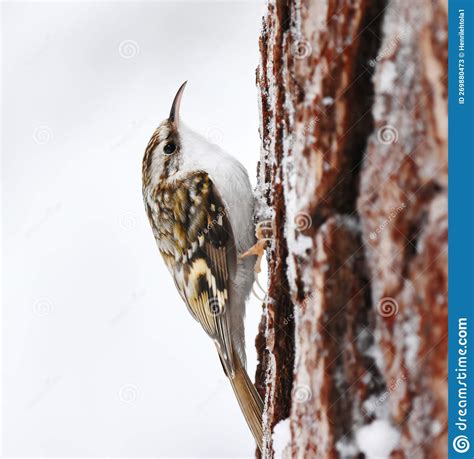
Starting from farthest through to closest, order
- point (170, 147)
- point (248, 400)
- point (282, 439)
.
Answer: point (170, 147)
point (248, 400)
point (282, 439)

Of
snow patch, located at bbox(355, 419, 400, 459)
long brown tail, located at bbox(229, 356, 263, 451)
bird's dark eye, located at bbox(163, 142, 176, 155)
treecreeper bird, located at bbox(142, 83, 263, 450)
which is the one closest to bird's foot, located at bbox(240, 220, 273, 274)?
treecreeper bird, located at bbox(142, 83, 263, 450)

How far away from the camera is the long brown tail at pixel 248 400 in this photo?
1505mm

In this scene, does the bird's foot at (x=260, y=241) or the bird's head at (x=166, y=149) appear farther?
the bird's head at (x=166, y=149)

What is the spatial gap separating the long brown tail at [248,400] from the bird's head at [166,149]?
627mm

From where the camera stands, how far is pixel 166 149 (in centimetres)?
180

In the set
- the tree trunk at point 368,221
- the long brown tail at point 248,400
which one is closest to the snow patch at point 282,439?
the tree trunk at point 368,221

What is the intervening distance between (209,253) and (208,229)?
0.24 feet

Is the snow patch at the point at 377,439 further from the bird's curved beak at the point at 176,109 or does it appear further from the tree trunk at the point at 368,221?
the bird's curved beak at the point at 176,109

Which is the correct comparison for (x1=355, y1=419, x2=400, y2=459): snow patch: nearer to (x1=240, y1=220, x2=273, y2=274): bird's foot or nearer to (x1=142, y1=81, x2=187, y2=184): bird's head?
(x1=240, y1=220, x2=273, y2=274): bird's foot

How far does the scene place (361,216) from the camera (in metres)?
0.83

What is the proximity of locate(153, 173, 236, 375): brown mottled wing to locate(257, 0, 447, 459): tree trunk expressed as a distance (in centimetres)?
69

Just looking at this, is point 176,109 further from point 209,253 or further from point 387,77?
point 387,77

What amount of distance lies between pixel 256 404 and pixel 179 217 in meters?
0.60

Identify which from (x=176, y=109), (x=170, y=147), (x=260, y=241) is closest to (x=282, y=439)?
(x=260, y=241)
